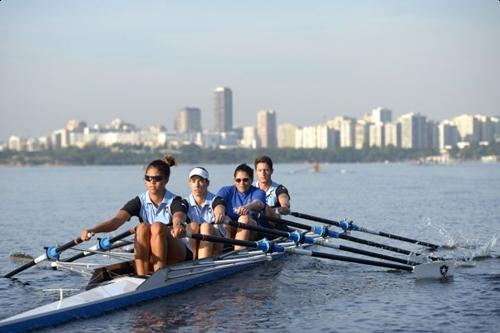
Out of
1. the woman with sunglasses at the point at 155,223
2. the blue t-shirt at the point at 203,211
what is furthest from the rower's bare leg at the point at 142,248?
the blue t-shirt at the point at 203,211

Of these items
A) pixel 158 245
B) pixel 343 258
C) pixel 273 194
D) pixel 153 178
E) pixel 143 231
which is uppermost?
pixel 153 178

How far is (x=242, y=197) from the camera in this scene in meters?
12.3

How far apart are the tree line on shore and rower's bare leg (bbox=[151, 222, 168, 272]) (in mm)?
134419

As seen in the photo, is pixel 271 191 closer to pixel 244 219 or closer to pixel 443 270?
pixel 244 219

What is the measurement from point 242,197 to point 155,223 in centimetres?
295

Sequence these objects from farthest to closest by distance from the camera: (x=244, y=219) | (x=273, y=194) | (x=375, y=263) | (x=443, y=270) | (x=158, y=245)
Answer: (x=273, y=194)
(x=443, y=270)
(x=244, y=219)
(x=375, y=263)
(x=158, y=245)

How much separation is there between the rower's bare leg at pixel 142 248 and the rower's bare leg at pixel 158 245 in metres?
0.06

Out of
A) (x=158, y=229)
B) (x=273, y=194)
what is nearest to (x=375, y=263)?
(x=273, y=194)

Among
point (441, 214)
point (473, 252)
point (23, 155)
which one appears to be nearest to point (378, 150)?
point (23, 155)

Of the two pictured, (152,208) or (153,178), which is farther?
(152,208)

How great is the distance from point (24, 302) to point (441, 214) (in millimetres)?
17977

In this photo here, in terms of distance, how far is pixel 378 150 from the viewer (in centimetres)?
17312

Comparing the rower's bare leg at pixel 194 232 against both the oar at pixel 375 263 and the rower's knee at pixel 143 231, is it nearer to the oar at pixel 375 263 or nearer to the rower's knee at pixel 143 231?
the oar at pixel 375 263

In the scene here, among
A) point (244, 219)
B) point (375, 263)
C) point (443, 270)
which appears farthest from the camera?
point (443, 270)
